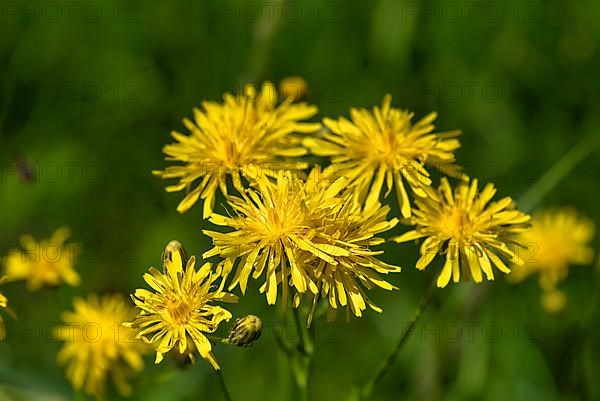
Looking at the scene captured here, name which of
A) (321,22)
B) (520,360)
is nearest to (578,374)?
(520,360)

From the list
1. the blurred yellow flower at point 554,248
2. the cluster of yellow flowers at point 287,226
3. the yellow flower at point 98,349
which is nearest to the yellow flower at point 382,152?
the cluster of yellow flowers at point 287,226

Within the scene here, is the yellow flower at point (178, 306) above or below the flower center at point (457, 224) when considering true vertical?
below

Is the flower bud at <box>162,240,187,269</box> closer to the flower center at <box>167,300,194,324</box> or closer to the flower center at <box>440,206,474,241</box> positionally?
the flower center at <box>167,300,194,324</box>

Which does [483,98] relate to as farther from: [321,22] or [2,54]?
[2,54]

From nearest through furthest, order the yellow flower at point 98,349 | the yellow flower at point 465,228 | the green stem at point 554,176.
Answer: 1. the yellow flower at point 465,228
2. the yellow flower at point 98,349
3. the green stem at point 554,176

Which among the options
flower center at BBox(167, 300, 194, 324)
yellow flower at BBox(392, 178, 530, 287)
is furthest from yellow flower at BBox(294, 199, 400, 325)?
flower center at BBox(167, 300, 194, 324)

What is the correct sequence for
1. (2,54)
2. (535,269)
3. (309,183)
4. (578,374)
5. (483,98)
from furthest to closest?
(483,98) < (2,54) < (535,269) < (578,374) < (309,183)

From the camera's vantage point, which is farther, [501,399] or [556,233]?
[556,233]

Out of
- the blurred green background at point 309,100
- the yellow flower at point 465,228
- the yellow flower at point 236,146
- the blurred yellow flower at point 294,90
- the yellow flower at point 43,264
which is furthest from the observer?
the blurred green background at point 309,100

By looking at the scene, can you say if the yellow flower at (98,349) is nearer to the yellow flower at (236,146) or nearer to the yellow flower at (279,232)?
the yellow flower at (236,146)
